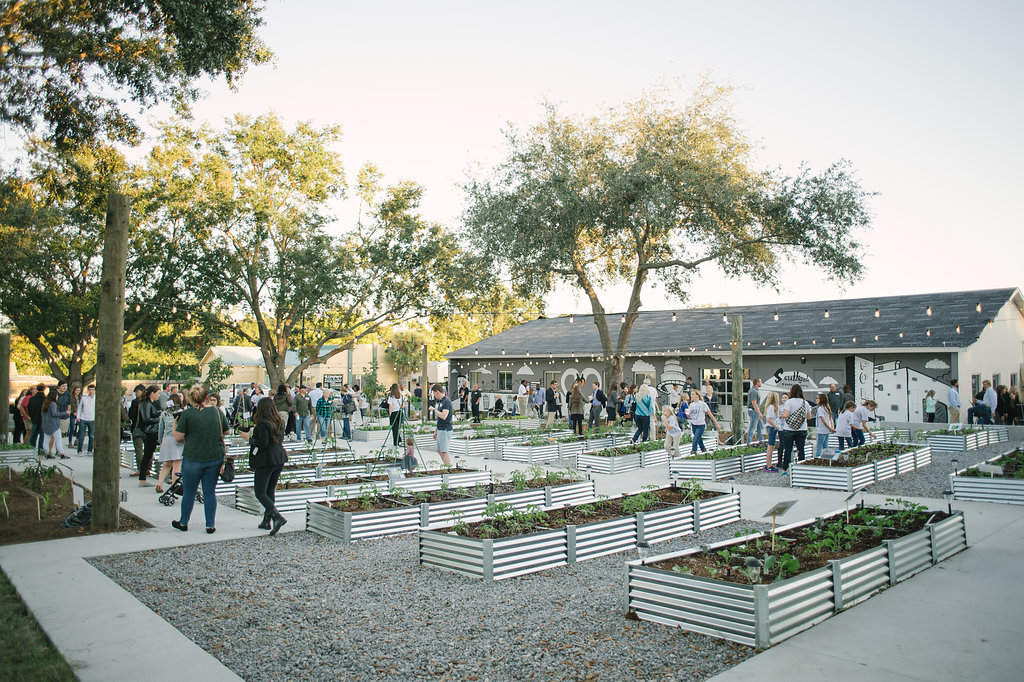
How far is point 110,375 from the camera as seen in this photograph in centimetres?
877

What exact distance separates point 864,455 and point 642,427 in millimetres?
5245

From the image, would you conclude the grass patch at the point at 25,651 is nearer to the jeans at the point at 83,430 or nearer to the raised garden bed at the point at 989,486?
the raised garden bed at the point at 989,486

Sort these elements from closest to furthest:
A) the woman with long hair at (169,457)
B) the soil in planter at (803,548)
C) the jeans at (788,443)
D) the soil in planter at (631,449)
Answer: the soil in planter at (803,548) → the woman with long hair at (169,457) → the jeans at (788,443) → the soil in planter at (631,449)

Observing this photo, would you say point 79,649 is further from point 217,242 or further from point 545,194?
point 217,242

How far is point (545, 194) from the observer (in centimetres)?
2306

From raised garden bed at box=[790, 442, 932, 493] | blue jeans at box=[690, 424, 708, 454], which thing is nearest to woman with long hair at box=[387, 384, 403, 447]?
blue jeans at box=[690, 424, 708, 454]

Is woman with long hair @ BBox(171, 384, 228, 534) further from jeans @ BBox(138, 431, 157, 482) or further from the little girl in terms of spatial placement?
jeans @ BBox(138, 431, 157, 482)

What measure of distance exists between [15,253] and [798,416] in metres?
23.5

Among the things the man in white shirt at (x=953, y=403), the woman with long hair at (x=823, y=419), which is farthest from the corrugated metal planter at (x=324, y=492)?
the man in white shirt at (x=953, y=403)

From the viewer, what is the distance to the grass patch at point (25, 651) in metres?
4.34

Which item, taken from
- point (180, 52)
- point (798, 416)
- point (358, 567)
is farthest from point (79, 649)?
point (798, 416)

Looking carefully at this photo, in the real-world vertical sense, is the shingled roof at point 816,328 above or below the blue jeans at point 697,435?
above

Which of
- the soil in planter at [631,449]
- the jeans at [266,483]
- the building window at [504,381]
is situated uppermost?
the building window at [504,381]

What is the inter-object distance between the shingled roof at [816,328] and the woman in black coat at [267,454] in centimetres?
1759
